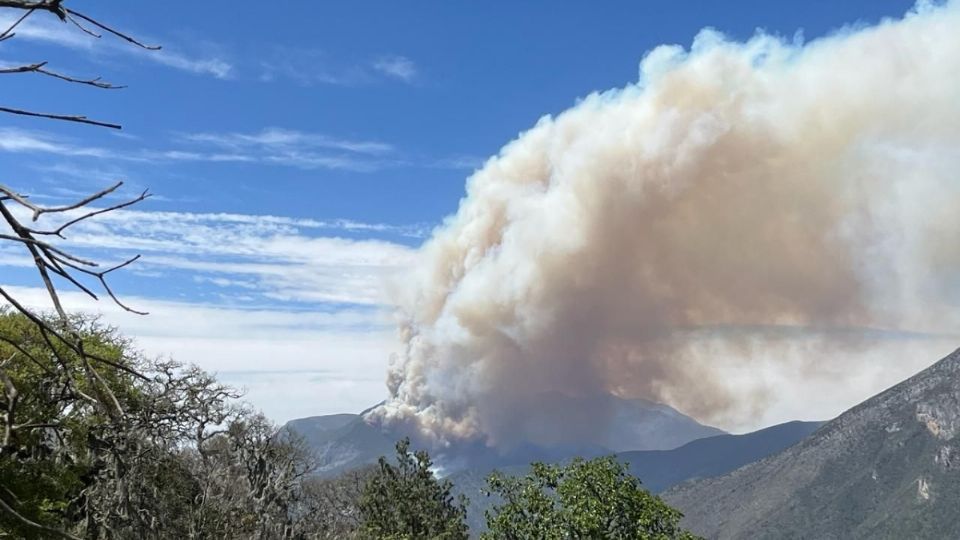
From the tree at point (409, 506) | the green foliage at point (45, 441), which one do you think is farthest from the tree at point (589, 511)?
the green foliage at point (45, 441)

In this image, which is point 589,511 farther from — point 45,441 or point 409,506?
point 45,441

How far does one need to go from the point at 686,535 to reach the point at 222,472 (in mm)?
30550

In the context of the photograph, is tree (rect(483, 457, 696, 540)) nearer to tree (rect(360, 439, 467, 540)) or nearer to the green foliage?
tree (rect(360, 439, 467, 540))

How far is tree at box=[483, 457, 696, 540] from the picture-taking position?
3030 centimetres

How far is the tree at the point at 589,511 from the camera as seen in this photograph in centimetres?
3030

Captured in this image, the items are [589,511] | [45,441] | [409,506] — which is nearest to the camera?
[589,511]

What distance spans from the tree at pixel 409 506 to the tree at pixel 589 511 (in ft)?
35.2

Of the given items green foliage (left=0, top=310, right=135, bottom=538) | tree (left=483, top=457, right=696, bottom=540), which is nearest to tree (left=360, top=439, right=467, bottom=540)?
tree (left=483, top=457, right=696, bottom=540)

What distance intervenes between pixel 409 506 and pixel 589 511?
1717 cm

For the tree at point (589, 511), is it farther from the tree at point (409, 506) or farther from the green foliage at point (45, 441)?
the green foliage at point (45, 441)

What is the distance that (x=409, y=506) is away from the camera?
4522 centimetres

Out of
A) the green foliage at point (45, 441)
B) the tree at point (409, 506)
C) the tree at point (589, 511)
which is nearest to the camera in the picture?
the green foliage at point (45, 441)

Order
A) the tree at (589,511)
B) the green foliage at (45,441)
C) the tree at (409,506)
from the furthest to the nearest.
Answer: the tree at (409,506) < the tree at (589,511) < the green foliage at (45,441)

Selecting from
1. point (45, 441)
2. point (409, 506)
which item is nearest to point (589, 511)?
Result: point (409, 506)
